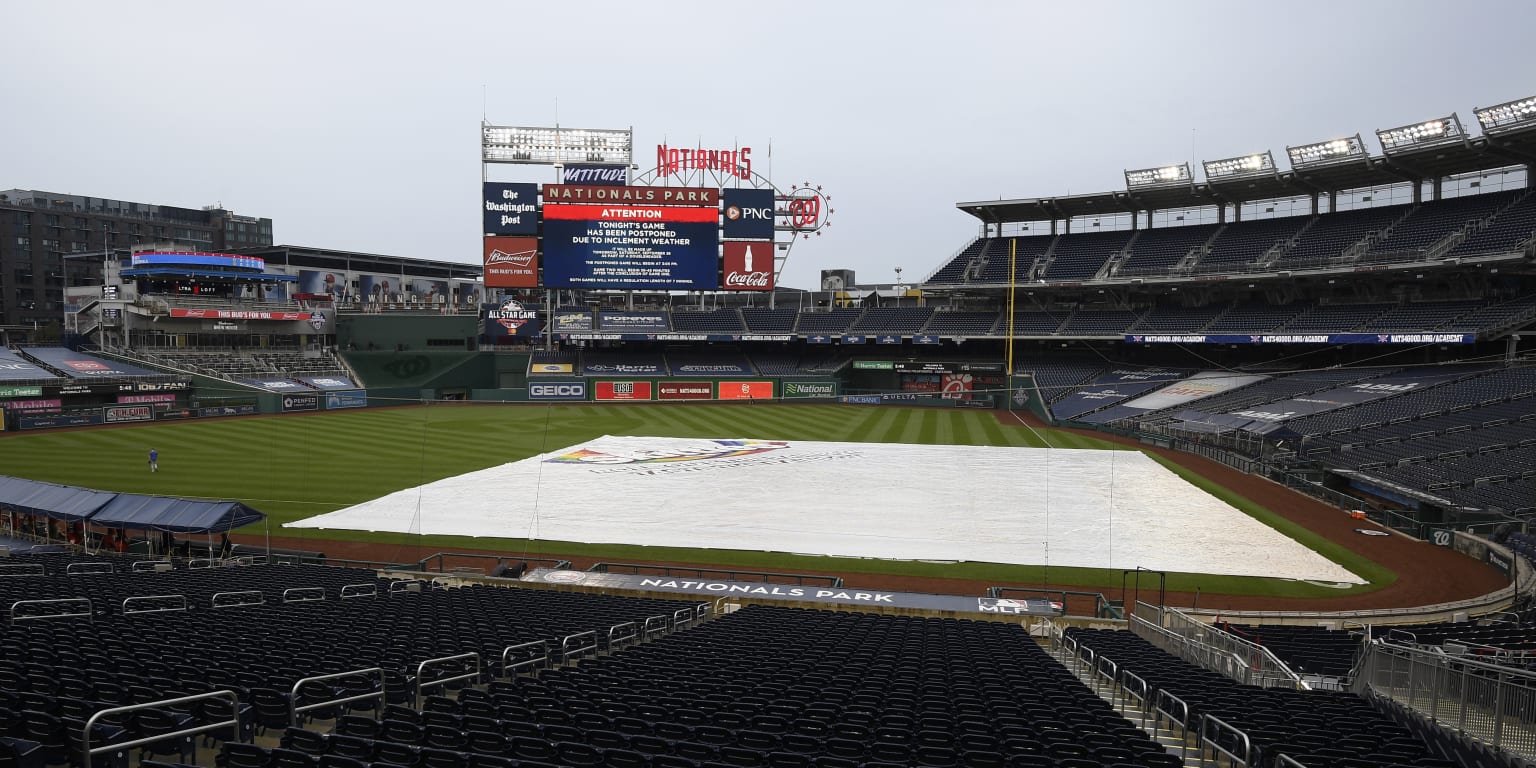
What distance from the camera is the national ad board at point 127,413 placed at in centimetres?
4962

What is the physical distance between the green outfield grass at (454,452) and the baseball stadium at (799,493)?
37 cm

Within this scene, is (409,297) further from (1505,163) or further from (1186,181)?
(1505,163)

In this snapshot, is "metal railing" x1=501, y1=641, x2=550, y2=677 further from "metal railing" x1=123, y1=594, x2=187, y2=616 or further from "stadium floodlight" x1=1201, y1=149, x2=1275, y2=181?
"stadium floodlight" x1=1201, y1=149, x2=1275, y2=181

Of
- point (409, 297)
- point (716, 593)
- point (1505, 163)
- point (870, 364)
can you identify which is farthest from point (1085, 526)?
point (409, 297)

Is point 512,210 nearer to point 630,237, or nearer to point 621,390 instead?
point 630,237

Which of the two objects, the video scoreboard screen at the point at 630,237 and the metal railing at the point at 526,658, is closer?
the metal railing at the point at 526,658

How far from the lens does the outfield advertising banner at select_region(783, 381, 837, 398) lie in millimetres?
68250

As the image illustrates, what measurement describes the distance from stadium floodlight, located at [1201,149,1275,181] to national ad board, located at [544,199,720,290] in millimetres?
35899

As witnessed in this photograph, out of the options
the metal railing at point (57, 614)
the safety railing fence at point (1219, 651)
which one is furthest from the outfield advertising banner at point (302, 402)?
the safety railing fence at point (1219, 651)

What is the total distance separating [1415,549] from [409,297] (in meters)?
96.4

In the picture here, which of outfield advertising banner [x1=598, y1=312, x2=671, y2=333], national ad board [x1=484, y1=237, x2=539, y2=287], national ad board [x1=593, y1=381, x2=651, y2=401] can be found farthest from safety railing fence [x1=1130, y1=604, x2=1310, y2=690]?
outfield advertising banner [x1=598, y1=312, x2=671, y2=333]

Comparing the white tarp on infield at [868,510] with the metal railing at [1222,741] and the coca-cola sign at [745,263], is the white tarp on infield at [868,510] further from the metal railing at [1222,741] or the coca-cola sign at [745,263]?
the coca-cola sign at [745,263]

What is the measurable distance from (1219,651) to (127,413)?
197ft

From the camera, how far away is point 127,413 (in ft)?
166
